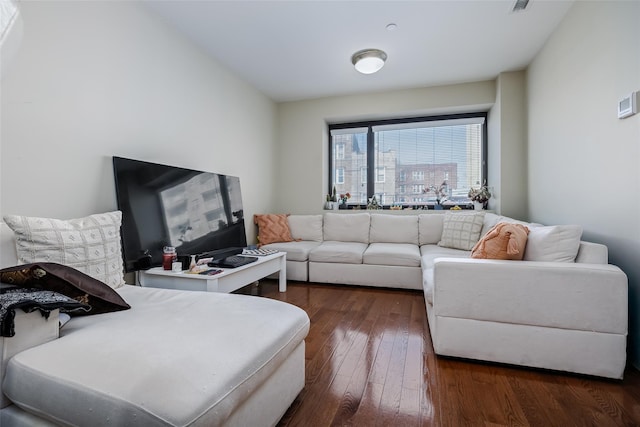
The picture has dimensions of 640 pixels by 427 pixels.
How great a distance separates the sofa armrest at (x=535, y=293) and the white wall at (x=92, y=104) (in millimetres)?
2376

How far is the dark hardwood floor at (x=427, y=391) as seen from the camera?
129 cm

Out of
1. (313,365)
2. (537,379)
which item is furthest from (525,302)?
(313,365)

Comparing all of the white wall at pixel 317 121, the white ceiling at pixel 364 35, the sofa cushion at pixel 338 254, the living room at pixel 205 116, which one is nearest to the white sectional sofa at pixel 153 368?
the living room at pixel 205 116

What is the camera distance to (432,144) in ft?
14.5

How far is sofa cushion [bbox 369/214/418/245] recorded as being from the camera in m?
3.86

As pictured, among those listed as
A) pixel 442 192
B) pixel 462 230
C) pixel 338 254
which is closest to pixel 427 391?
pixel 338 254

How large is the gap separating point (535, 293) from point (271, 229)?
9.81 ft

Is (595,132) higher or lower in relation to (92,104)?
lower

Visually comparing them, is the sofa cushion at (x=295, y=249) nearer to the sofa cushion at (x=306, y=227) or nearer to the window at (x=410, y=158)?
the sofa cushion at (x=306, y=227)

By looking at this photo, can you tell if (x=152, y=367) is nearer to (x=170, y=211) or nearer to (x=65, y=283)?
(x=65, y=283)

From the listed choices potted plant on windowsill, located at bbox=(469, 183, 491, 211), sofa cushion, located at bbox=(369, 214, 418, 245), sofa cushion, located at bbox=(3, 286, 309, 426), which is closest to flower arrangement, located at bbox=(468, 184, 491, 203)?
potted plant on windowsill, located at bbox=(469, 183, 491, 211)

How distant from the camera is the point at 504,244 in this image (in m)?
1.83

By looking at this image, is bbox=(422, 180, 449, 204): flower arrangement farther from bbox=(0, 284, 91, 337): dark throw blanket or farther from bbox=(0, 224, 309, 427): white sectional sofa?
bbox=(0, 284, 91, 337): dark throw blanket

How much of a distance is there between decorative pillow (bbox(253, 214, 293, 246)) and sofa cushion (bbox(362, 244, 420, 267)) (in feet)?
3.95
